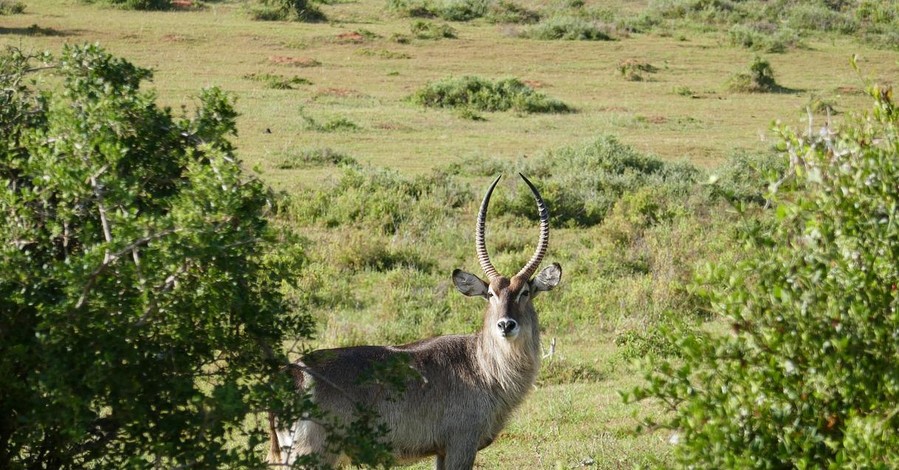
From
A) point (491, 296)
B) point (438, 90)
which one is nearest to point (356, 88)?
point (438, 90)

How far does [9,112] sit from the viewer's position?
5.71 meters

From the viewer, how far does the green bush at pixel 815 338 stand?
4.11 meters

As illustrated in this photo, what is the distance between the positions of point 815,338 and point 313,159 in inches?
639

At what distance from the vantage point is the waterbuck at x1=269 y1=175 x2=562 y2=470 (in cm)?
636

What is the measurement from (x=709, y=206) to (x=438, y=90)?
36.3ft

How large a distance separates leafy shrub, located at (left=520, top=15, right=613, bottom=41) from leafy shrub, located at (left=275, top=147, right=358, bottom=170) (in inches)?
860

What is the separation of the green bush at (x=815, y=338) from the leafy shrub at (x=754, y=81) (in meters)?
27.3

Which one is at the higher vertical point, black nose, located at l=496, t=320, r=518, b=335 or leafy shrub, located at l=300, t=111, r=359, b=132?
black nose, located at l=496, t=320, r=518, b=335

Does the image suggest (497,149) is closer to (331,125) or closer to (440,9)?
(331,125)

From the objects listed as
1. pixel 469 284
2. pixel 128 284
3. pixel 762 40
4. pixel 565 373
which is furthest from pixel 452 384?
pixel 762 40

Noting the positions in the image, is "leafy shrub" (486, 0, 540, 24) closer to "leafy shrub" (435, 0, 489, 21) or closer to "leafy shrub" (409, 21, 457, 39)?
"leafy shrub" (435, 0, 489, 21)

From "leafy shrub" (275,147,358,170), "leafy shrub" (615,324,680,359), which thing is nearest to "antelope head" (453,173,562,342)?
"leafy shrub" (615,324,680,359)

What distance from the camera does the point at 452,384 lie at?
6918 mm

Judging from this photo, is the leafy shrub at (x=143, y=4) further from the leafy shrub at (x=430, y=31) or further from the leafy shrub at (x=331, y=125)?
the leafy shrub at (x=331, y=125)
